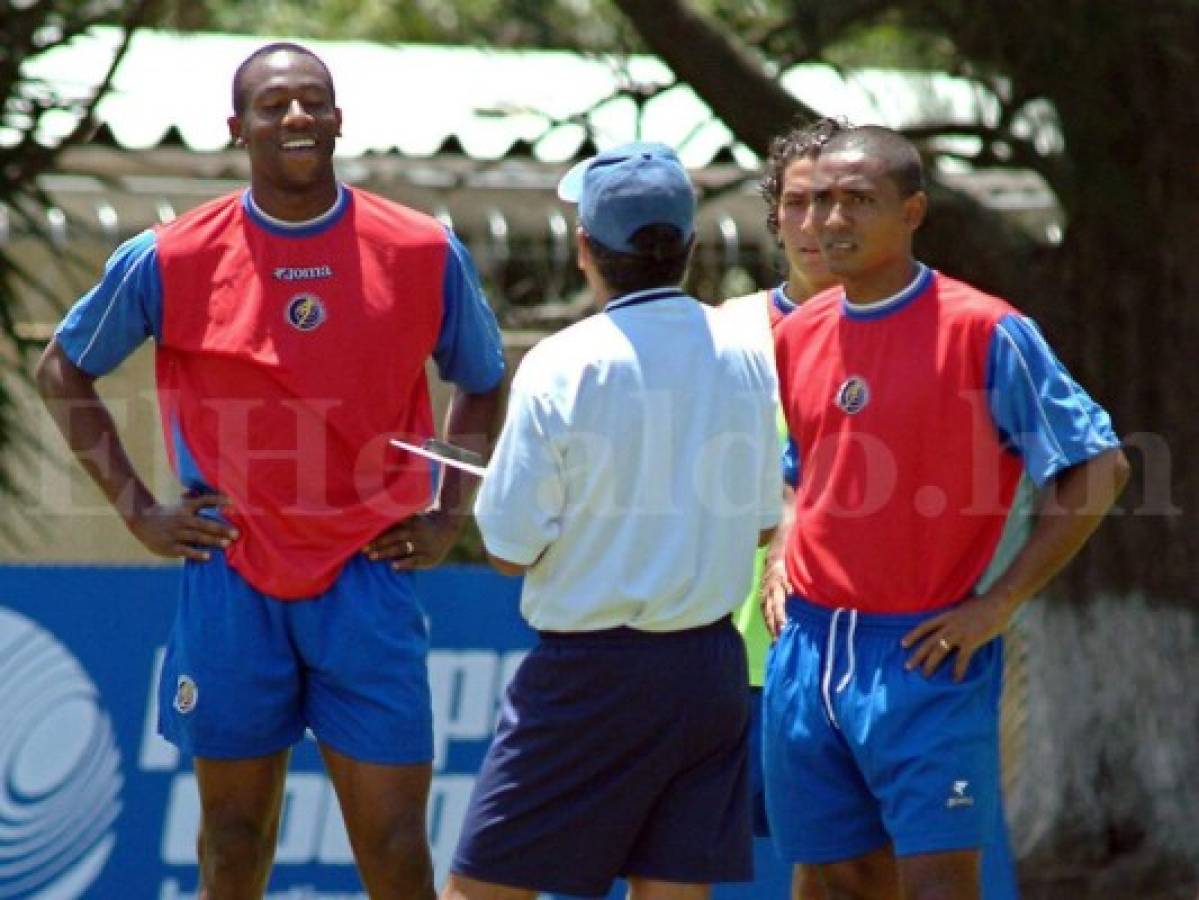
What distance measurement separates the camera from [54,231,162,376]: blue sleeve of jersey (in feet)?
18.1

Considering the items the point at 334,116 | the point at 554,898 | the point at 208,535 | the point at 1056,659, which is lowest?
the point at 554,898

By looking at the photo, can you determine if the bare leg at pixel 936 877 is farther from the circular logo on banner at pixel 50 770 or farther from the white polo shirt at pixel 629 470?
the circular logo on banner at pixel 50 770

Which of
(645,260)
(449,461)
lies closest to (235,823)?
(449,461)

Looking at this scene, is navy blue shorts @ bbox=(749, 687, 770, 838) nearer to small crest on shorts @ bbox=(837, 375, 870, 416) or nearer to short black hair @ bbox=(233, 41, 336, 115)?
small crest on shorts @ bbox=(837, 375, 870, 416)

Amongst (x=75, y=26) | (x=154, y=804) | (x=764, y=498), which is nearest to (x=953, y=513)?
(x=764, y=498)

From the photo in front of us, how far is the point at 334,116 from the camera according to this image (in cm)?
550

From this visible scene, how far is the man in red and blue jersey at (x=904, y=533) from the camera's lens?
516cm

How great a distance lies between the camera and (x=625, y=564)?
188 inches

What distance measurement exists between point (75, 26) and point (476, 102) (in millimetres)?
7553

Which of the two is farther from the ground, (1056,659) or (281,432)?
(281,432)

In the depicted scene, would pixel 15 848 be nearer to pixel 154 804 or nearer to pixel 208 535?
pixel 154 804

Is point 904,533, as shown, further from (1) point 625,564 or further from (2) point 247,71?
(2) point 247,71

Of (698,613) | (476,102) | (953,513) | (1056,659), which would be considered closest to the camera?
(698,613)

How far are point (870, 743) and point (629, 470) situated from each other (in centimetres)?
95
